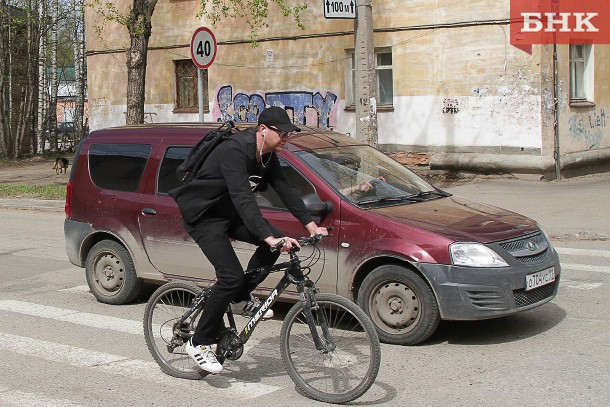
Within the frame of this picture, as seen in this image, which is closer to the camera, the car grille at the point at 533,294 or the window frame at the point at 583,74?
the car grille at the point at 533,294

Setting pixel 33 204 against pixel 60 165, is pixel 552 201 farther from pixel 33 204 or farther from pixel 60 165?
pixel 60 165

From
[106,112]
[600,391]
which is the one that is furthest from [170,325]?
[106,112]

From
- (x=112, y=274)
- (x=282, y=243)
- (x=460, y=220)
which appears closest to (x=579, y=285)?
(x=460, y=220)

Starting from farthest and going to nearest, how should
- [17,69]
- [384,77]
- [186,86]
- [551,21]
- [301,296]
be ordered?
Answer: [17,69]
[186,86]
[384,77]
[551,21]
[301,296]

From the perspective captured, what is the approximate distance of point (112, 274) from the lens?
893 cm

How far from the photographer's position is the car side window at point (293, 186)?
764 cm

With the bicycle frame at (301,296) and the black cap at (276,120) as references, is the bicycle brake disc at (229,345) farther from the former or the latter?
the black cap at (276,120)

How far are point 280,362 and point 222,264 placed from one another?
126cm

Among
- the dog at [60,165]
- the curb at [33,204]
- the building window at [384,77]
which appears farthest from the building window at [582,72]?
the dog at [60,165]

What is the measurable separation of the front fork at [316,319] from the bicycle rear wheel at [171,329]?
92 centimetres

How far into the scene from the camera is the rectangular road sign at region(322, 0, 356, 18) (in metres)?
14.9

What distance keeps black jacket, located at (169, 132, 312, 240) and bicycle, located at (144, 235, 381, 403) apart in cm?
31

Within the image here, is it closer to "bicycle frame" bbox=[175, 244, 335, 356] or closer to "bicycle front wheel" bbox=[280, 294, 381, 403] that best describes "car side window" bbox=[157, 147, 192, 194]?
"bicycle frame" bbox=[175, 244, 335, 356]

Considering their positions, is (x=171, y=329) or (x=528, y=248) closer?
(x=171, y=329)
